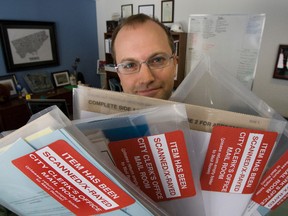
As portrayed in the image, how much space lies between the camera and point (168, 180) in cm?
27

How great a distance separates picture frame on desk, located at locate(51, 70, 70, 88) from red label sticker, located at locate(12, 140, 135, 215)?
3.06m

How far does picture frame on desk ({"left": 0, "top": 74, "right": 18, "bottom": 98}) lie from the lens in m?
2.46

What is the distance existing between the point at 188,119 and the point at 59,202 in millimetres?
198

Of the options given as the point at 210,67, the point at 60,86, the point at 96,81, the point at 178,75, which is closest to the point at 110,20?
the point at 96,81

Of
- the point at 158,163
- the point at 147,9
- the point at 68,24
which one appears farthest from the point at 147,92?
the point at 68,24

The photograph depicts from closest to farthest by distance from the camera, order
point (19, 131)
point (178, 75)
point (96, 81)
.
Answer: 1. point (19, 131)
2. point (178, 75)
3. point (96, 81)

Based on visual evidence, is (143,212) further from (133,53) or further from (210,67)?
(133,53)

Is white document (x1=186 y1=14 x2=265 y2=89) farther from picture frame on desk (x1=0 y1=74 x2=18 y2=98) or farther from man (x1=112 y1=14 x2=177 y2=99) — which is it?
picture frame on desk (x1=0 y1=74 x2=18 y2=98)

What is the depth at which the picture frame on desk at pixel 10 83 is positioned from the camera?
2465mm

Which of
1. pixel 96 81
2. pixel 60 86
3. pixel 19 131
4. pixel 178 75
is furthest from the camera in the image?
pixel 96 81

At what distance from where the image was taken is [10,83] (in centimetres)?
252

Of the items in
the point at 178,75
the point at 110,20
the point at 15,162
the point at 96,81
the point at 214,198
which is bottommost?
the point at 96,81

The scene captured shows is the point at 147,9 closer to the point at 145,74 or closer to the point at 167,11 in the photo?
the point at 167,11

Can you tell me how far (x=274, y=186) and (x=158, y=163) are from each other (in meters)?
0.18
